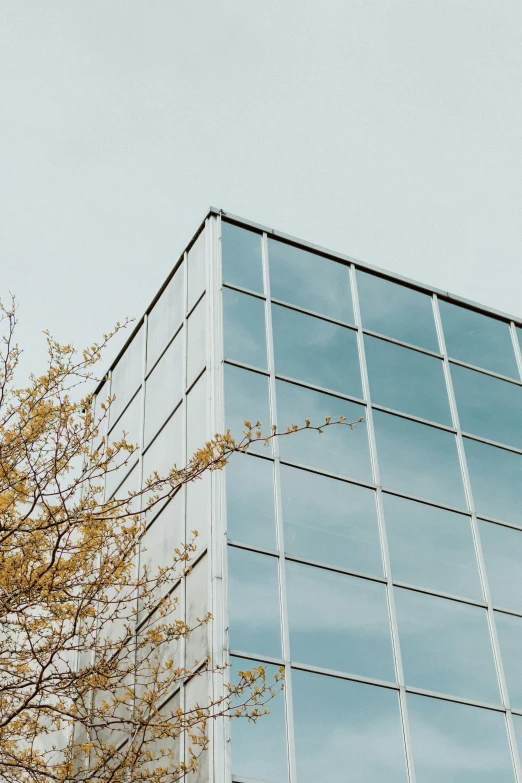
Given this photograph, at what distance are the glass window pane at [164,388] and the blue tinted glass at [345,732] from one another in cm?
416

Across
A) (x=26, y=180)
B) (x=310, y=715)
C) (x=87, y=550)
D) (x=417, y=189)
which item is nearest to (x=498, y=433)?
(x=310, y=715)

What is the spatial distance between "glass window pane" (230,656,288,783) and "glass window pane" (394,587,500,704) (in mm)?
1757

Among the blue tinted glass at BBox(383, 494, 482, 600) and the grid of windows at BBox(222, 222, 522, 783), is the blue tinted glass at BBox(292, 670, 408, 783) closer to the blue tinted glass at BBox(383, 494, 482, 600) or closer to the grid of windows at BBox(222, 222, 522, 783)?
the grid of windows at BBox(222, 222, 522, 783)

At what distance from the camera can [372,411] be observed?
1243 cm

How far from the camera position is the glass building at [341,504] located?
957 cm

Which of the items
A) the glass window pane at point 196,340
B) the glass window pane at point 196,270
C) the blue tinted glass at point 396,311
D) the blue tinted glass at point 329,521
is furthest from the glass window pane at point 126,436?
the blue tinted glass at point 396,311

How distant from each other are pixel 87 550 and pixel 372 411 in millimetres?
4458

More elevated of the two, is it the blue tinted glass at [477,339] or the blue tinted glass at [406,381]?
the blue tinted glass at [477,339]

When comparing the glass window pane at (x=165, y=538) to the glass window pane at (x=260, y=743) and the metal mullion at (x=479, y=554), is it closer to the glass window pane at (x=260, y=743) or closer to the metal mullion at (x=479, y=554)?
the glass window pane at (x=260, y=743)

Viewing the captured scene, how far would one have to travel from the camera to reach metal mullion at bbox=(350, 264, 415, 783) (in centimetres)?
979

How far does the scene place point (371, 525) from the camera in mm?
11242

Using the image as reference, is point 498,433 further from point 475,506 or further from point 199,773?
point 199,773

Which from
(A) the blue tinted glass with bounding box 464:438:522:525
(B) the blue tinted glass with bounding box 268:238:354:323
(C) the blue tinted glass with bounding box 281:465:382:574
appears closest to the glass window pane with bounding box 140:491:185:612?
(C) the blue tinted glass with bounding box 281:465:382:574

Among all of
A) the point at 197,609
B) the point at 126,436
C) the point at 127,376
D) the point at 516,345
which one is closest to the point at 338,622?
the point at 197,609
